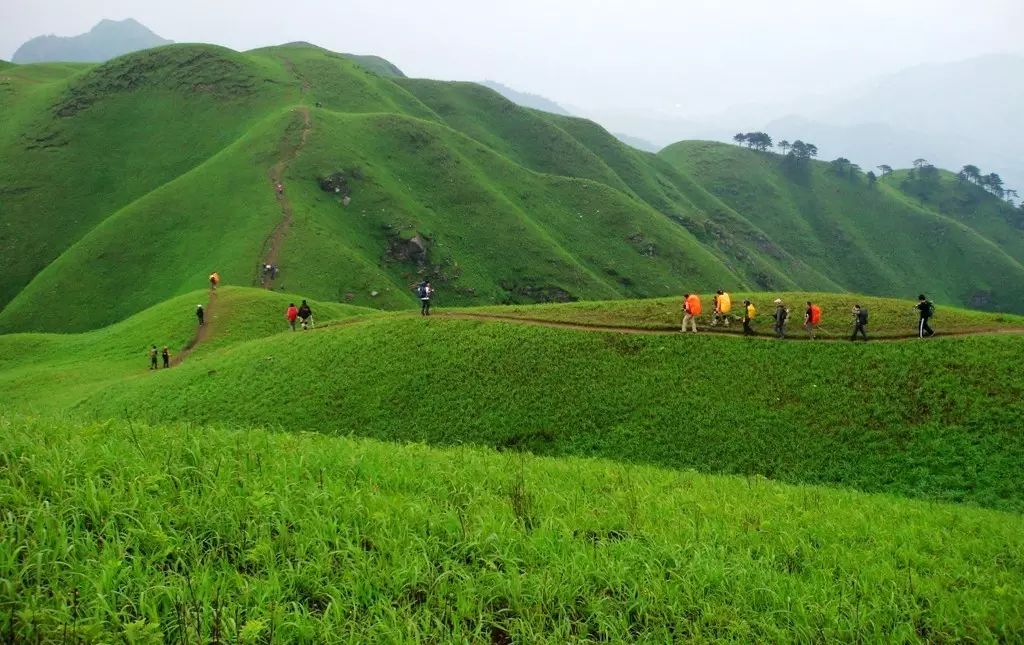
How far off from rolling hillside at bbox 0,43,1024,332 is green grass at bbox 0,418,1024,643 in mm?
74247

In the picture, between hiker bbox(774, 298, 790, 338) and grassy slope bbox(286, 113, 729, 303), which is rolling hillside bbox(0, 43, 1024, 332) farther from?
hiker bbox(774, 298, 790, 338)

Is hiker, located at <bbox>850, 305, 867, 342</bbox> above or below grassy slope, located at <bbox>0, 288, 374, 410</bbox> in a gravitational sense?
above

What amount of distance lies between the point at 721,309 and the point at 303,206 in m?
86.8

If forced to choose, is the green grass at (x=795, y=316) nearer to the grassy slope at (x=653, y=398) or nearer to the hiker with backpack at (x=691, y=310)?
the hiker with backpack at (x=691, y=310)

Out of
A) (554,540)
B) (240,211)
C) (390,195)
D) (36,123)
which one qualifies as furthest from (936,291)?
(36,123)

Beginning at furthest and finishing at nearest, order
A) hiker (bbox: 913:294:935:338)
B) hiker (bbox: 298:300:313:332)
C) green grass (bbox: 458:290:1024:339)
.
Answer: hiker (bbox: 298:300:313:332) → green grass (bbox: 458:290:1024:339) → hiker (bbox: 913:294:935:338)

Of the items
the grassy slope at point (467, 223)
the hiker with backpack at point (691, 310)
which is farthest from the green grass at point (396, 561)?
the grassy slope at point (467, 223)

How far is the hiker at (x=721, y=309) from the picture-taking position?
98.7 feet

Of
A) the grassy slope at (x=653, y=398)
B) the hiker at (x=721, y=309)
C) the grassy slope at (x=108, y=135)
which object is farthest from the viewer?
the grassy slope at (x=108, y=135)

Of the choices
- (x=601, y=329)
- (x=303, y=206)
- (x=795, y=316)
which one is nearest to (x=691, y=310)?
(x=601, y=329)

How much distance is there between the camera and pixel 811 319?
97.3ft

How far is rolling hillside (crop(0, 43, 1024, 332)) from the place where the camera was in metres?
85.2

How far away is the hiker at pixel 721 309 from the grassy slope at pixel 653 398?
6.96 feet

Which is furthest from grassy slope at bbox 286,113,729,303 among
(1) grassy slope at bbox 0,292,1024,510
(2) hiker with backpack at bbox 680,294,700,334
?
(2) hiker with backpack at bbox 680,294,700,334
